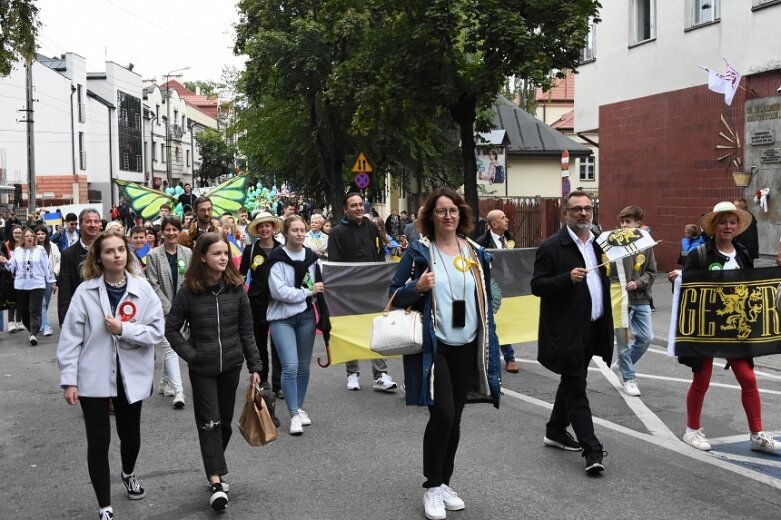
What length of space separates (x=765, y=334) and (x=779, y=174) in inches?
468

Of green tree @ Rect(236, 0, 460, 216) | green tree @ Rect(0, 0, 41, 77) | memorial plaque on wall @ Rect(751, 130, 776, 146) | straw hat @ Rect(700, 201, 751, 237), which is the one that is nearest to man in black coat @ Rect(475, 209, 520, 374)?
straw hat @ Rect(700, 201, 751, 237)

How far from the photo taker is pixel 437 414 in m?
5.11

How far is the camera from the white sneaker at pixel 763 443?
6.41m

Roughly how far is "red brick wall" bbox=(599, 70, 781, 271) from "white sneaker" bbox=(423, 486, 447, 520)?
14780 millimetres

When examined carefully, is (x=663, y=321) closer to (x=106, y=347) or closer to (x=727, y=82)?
(x=727, y=82)

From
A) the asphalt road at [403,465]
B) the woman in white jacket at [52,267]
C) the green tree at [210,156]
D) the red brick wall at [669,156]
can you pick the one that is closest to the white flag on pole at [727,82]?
the red brick wall at [669,156]

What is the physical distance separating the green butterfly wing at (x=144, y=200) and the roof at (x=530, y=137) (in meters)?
25.8

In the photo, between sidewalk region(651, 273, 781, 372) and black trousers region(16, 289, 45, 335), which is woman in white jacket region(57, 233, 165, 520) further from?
black trousers region(16, 289, 45, 335)

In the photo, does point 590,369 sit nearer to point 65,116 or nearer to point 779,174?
point 779,174

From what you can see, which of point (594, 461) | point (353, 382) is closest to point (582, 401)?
point (594, 461)

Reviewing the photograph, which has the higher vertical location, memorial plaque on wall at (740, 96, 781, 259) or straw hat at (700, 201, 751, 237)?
memorial plaque on wall at (740, 96, 781, 259)

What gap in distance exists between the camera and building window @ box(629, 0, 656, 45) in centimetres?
2236

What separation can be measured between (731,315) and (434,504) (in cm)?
281

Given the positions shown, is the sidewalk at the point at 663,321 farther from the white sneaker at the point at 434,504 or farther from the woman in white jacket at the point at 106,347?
the woman in white jacket at the point at 106,347
